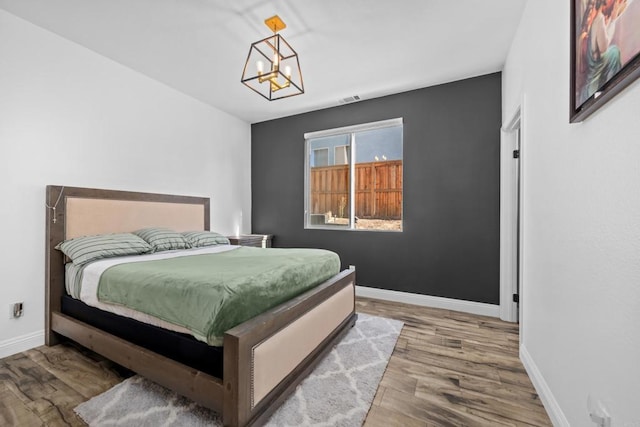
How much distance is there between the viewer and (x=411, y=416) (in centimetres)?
151

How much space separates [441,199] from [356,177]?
48.7 inches

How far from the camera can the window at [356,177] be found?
369cm

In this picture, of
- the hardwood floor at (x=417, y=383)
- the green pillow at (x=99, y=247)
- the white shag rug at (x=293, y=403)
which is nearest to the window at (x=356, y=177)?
the hardwood floor at (x=417, y=383)

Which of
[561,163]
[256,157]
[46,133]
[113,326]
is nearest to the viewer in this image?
[561,163]

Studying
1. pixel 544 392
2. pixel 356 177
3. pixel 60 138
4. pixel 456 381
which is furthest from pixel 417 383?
pixel 60 138

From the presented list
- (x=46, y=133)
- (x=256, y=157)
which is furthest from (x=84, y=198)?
(x=256, y=157)

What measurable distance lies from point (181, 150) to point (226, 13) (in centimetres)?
192

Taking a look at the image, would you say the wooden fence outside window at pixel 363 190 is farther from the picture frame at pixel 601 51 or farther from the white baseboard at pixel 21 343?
the white baseboard at pixel 21 343

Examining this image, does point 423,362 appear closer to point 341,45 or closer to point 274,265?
point 274,265

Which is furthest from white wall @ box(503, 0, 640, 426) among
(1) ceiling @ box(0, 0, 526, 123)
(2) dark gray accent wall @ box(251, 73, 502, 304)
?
(2) dark gray accent wall @ box(251, 73, 502, 304)

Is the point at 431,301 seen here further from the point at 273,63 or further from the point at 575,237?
the point at 273,63

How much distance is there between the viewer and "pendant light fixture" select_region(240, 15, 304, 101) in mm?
2109

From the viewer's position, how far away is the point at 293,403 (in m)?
1.59

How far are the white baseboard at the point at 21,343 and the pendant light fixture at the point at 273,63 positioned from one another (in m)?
2.75
